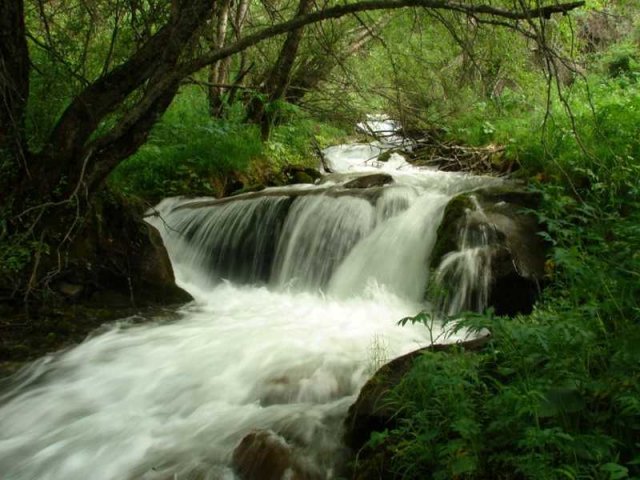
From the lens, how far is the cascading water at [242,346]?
2.73 m

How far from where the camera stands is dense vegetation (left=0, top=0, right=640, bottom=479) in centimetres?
186

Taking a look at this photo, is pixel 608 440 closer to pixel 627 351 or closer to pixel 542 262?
pixel 627 351

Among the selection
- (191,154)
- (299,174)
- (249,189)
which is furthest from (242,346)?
(299,174)

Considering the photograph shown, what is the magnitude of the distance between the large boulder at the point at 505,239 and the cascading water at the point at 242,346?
1.25 feet

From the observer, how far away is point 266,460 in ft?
7.89

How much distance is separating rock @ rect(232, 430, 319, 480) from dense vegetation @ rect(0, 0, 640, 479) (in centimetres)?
50

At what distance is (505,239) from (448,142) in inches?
212

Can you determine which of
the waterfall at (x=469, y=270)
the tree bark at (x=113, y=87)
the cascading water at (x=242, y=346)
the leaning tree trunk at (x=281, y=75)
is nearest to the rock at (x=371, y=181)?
Result: the cascading water at (x=242, y=346)

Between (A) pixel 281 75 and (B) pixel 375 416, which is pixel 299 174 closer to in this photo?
(A) pixel 281 75

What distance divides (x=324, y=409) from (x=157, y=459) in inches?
38.6

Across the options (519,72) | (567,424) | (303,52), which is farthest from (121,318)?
(519,72)

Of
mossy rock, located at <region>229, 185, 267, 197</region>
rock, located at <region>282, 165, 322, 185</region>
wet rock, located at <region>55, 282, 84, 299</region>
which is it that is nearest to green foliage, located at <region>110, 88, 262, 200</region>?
mossy rock, located at <region>229, 185, 267, 197</region>

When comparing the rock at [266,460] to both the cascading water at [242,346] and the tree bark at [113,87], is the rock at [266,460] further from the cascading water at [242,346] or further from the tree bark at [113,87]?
the tree bark at [113,87]

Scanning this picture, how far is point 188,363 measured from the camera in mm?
3732
